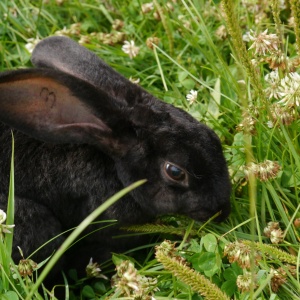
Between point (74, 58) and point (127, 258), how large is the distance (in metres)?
1.35

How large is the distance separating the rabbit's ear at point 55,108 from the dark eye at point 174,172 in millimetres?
334

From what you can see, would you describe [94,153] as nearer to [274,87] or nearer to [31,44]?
[274,87]

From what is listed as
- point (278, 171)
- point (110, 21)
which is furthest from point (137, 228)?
point (110, 21)

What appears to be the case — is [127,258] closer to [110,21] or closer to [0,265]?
[0,265]

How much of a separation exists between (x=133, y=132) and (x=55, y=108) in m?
0.50

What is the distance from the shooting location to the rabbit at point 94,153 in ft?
16.0

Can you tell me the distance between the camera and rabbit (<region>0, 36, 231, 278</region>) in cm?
489

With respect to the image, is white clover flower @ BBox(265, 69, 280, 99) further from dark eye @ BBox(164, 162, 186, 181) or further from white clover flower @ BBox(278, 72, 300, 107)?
dark eye @ BBox(164, 162, 186, 181)

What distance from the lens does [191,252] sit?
4.88 meters

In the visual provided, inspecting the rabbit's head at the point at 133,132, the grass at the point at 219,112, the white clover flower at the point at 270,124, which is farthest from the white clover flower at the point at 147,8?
the white clover flower at the point at 270,124

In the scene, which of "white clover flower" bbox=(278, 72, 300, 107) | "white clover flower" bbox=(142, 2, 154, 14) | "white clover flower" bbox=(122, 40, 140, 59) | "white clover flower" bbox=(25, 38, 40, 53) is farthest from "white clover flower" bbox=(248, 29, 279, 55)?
"white clover flower" bbox=(25, 38, 40, 53)

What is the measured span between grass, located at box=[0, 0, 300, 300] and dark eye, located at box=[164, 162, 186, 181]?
13.0 inches

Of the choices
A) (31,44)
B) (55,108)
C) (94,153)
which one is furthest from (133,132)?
(31,44)

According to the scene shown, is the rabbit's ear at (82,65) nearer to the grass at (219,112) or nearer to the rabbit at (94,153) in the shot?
the rabbit at (94,153)
